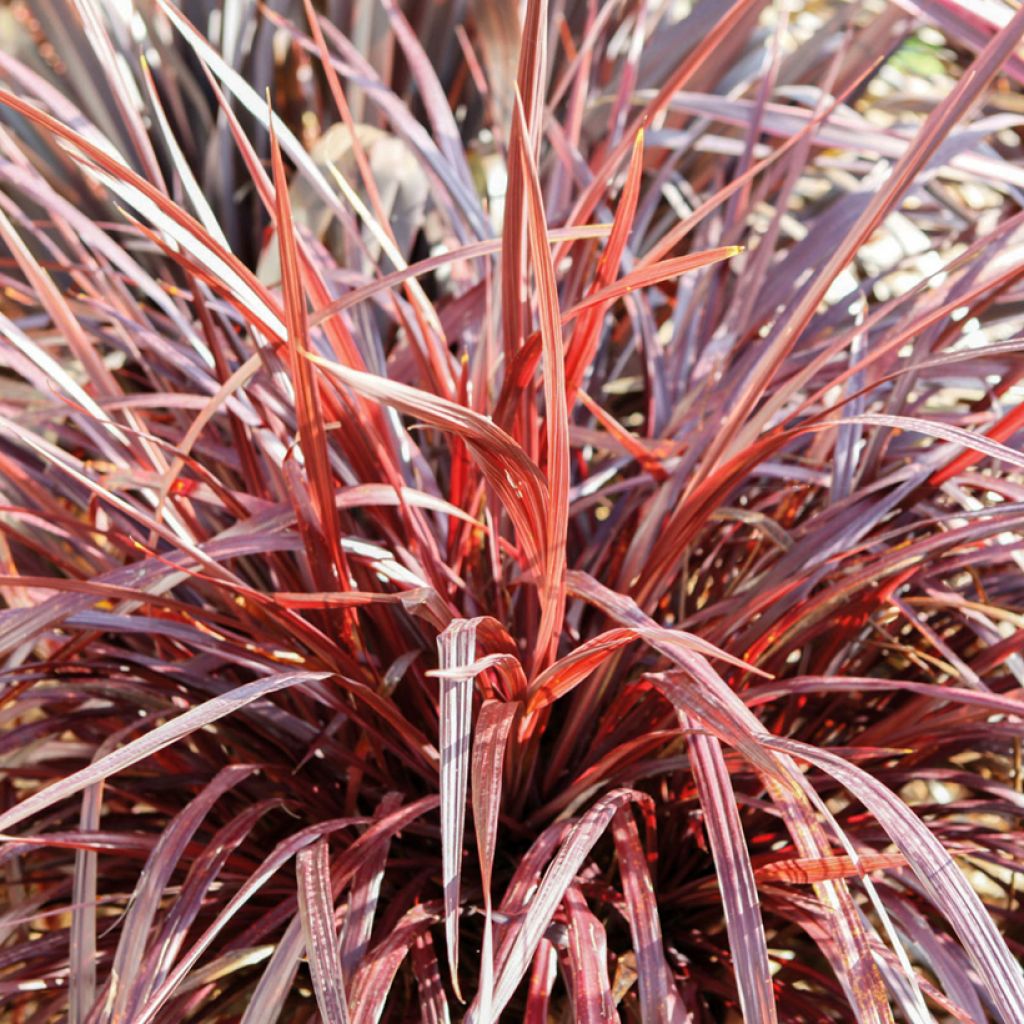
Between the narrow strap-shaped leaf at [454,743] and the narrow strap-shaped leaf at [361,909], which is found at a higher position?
the narrow strap-shaped leaf at [454,743]

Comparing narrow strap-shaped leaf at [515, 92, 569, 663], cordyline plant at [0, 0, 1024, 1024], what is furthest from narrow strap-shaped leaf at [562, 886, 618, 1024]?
narrow strap-shaped leaf at [515, 92, 569, 663]

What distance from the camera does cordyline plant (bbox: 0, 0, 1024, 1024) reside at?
17.6 inches

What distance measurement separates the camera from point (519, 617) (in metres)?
0.65

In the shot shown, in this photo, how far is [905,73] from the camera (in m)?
1.48

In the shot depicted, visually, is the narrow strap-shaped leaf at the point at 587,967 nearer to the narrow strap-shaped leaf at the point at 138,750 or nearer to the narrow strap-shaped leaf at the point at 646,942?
the narrow strap-shaped leaf at the point at 646,942

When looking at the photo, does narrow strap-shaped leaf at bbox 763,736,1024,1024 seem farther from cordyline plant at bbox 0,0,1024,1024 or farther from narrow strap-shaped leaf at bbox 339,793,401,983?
narrow strap-shaped leaf at bbox 339,793,401,983

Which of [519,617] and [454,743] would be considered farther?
[519,617]

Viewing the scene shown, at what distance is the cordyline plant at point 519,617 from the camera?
45cm

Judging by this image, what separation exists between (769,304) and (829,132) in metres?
0.14

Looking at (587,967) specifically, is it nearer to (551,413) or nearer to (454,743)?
(454,743)

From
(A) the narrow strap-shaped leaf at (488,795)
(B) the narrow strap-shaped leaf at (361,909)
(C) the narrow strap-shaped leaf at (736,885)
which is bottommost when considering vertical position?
(B) the narrow strap-shaped leaf at (361,909)

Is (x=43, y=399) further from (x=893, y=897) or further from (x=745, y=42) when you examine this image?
(x=745, y=42)

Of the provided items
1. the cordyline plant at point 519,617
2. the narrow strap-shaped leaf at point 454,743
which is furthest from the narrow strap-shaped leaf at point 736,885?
the narrow strap-shaped leaf at point 454,743

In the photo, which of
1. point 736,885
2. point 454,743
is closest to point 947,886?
point 736,885
